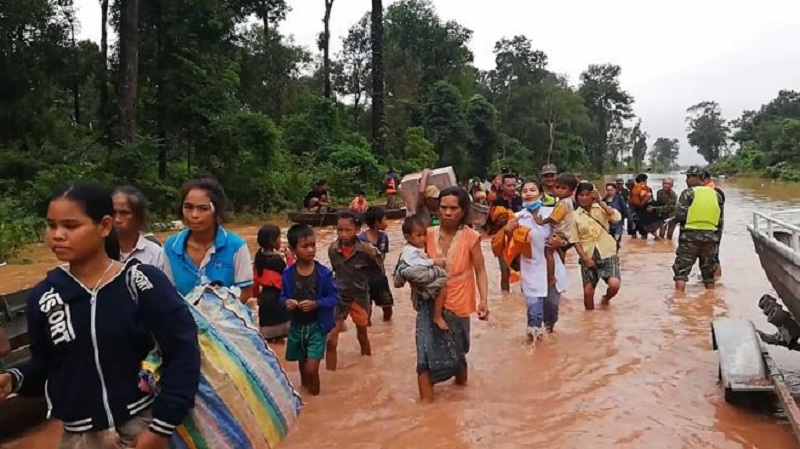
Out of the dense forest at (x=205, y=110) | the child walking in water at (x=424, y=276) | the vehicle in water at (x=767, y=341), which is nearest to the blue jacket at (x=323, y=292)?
the child walking in water at (x=424, y=276)

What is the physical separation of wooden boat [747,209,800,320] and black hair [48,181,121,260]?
Answer: 5.01 m

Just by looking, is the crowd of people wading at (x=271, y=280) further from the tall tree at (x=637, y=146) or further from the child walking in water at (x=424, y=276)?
the tall tree at (x=637, y=146)

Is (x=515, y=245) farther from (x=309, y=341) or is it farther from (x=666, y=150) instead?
(x=666, y=150)

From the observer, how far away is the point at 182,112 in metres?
20.9

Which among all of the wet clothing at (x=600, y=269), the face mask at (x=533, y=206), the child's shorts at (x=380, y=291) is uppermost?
the face mask at (x=533, y=206)

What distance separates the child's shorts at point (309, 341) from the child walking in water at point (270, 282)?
4.47 feet

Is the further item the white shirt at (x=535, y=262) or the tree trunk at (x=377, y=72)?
the tree trunk at (x=377, y=72)

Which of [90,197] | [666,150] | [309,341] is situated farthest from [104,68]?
[666,150]

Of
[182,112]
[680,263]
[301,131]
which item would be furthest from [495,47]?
[680,263]

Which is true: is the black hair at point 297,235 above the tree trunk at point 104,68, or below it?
below

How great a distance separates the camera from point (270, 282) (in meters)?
6.93

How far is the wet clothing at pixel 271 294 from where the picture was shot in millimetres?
6941

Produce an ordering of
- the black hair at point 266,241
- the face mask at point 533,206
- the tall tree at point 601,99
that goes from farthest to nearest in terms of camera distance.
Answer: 1. the tall tree at point 601,99
2. the face mask at point 533,206
3. the black hair at point 266,241

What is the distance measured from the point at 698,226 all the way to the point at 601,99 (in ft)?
237
